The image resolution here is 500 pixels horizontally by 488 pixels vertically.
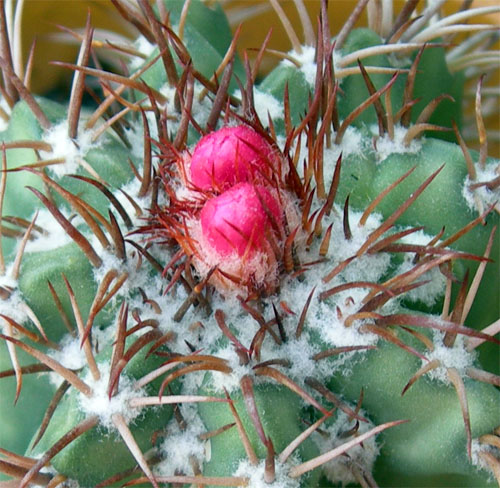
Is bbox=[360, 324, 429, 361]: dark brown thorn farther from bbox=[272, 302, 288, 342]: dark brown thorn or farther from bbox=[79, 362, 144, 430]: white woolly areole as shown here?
bbox=[79, 362, 144, 430]: white woolly areole

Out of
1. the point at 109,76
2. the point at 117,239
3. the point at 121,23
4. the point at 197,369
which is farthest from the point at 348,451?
the point at 121,23

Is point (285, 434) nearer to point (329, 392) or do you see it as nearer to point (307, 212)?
point (329, 392)

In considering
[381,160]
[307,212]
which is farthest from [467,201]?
[307,212]

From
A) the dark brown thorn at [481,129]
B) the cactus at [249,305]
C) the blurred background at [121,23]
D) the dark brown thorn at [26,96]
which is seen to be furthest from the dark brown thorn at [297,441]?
the blurred background at [121,23]

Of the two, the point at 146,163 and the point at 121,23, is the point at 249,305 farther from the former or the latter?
the point at 121,23

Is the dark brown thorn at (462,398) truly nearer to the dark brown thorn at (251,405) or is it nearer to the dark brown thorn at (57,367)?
the dark brown thorn at (251,405)

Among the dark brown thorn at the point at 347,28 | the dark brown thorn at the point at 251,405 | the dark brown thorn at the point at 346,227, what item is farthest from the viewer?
the dark brown thorn at the point at 347,28
